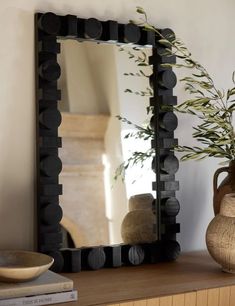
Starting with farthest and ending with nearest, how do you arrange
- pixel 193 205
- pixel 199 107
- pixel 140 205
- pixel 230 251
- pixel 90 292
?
1. pixel 193 205
2. pixel 140 205
3. pixel 199 107
4. pixel 230 251
5. pixel 90 292

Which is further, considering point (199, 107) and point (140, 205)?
point (140, 205)

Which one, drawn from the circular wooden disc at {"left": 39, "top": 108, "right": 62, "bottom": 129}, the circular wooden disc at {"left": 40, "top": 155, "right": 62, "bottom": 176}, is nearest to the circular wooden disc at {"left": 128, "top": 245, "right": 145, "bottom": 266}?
the circular wooden disc at {"left": 40, "top": 155, "right": 62, "bottom": 176}

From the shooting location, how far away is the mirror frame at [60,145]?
1.69 meters

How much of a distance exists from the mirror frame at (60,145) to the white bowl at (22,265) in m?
0.15

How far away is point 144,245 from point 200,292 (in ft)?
1.22

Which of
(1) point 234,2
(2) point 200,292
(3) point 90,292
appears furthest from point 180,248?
(1) point 234,2

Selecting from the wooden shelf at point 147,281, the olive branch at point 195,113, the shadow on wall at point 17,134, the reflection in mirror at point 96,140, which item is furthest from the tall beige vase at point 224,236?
the shadow on wall at point 17,134

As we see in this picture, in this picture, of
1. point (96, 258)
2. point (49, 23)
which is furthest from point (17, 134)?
point (96, 258)

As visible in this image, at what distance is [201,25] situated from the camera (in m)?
2.06

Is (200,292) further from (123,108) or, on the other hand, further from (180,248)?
(123,108)

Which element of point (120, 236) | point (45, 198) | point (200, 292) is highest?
point (45, 198)

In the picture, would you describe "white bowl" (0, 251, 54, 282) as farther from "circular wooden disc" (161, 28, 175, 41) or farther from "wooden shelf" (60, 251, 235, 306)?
"circular wooden disc" (161, 28, 175, 41)

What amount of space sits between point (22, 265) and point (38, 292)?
0.59 ft

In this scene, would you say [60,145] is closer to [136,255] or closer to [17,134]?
[17,134]
